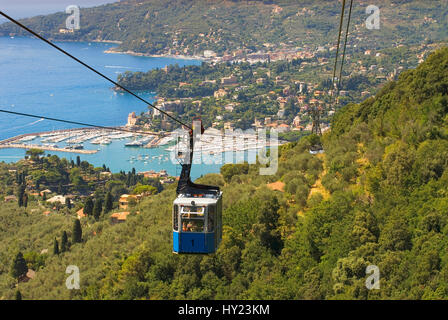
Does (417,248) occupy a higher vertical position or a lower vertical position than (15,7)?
lower

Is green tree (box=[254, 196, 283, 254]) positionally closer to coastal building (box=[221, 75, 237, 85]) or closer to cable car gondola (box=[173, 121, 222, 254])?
cable car gondola (box=[173, 121, 222, 254])

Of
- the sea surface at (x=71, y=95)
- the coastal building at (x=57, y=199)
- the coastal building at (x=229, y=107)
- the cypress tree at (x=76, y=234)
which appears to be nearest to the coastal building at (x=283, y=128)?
the coastal building at (x=229, y=107)

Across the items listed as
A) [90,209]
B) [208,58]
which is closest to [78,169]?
[90,209]

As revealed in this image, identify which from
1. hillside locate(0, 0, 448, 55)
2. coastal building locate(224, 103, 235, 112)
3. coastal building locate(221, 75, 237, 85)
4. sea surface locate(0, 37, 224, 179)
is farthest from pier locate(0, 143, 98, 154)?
hillside locate(0, 0, 448, 55)

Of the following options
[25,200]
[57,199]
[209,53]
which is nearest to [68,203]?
[57,199]

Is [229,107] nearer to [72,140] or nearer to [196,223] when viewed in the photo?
[72,140]

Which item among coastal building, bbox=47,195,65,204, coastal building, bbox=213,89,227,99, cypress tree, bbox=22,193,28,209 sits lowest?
coastal building, bbox=47,195,65,204

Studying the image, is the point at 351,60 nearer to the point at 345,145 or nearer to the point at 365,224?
the point at 345,145
